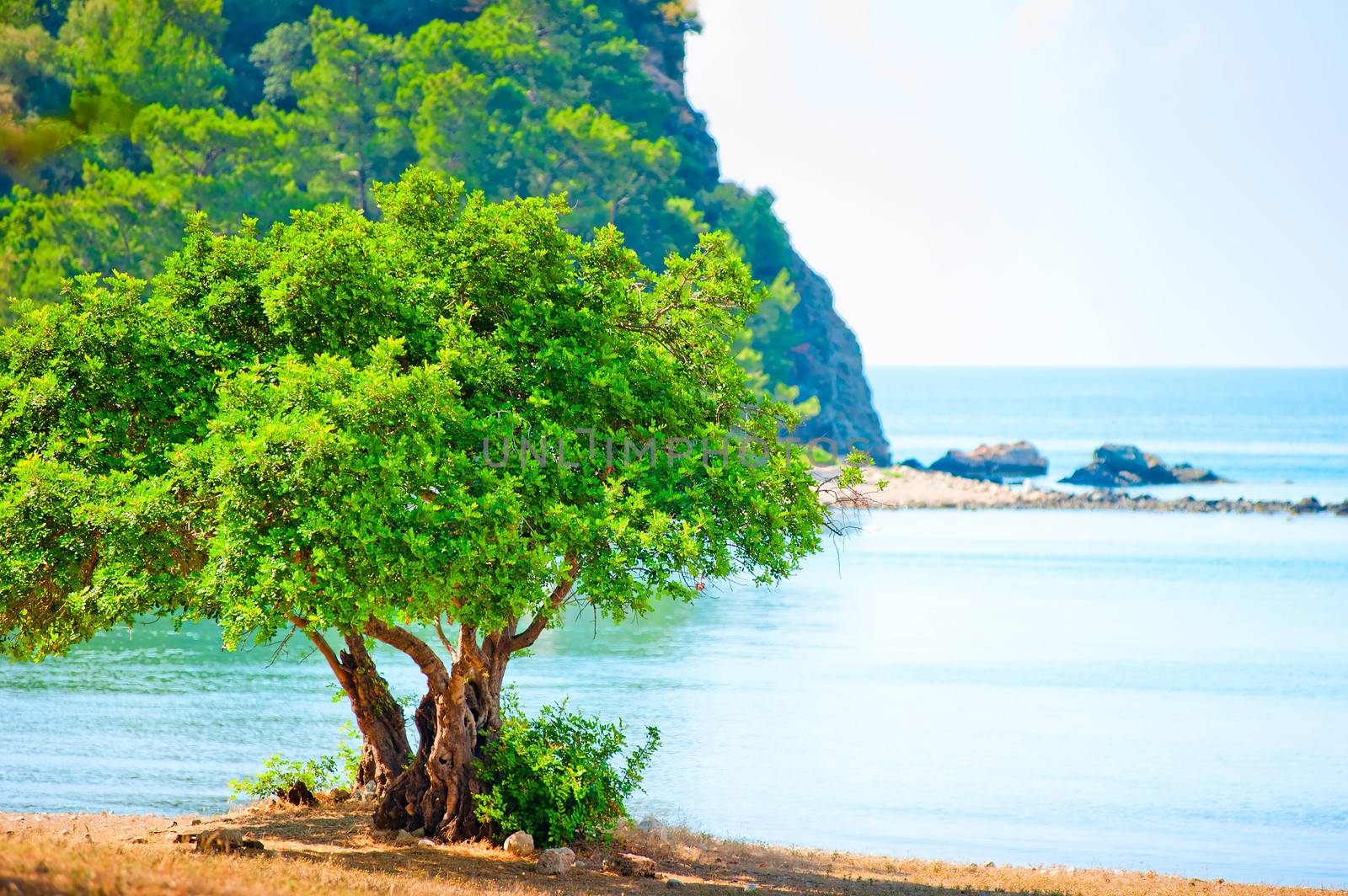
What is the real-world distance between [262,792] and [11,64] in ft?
201

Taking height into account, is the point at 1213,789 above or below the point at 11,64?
below

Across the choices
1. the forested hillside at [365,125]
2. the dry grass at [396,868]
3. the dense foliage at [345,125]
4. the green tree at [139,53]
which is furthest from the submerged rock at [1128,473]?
the dry grass at [396,868]

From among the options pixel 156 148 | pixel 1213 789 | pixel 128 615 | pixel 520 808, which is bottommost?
pixel 1213 789

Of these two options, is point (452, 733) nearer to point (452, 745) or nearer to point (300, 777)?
point (452, 745)

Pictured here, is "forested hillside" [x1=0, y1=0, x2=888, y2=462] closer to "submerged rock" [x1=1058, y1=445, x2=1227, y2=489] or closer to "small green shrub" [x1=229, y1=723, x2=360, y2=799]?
"submerged rock" [x1=1058, y1=445, x2=1227, y2=489]

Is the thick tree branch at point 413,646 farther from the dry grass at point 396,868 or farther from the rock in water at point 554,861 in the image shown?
the rock in water at point 554,861

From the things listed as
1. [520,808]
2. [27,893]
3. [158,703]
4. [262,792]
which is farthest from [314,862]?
[158,703]

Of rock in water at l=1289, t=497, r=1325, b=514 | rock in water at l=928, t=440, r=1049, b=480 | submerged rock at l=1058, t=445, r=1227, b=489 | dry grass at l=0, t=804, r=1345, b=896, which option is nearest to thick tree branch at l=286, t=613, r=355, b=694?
dry grass at l=0, t=804, r=1345, b=896

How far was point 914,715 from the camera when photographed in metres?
34.2

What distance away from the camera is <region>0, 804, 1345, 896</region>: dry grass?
11.4m

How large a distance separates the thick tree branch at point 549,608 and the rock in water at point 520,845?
7.28 ft

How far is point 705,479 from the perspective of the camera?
17172mm

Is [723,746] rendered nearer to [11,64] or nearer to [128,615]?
[128,615]

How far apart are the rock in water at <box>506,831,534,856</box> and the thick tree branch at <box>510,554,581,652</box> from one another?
2218mm
